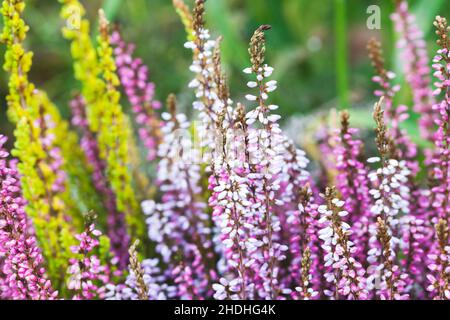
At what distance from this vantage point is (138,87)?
5.91 feet

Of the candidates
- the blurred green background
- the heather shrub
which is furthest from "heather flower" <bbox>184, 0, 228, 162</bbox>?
the blurred green background

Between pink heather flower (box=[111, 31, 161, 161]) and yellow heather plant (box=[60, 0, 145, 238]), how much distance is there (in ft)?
0.18

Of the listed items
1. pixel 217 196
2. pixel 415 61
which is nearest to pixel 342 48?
pixel 415 61

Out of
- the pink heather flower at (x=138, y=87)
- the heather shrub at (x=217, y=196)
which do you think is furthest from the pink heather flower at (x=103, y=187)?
the pink heather flower at (x=138, y=87)

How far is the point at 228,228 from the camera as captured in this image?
128cm

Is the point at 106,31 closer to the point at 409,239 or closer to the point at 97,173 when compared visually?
the point at 97,173

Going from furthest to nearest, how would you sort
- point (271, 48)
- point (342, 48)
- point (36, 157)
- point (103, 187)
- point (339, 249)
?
point (271, 48) < point (342, 48) < point (103, 187) < point (36, 157) < point (339, 249)

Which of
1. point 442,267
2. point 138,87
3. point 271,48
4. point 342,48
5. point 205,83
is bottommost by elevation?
point 442,267

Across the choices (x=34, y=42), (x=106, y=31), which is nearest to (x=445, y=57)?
(x=106, y=31)

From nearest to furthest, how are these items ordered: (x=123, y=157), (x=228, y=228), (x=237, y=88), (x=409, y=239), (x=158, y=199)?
(x=228, y=228)
(x=409, y=239)
(x=123, y=157)
(x=158, y=199)
(x=237, y=88)

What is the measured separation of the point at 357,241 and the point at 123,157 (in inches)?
24.6

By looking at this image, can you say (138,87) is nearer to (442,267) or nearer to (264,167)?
(264,167)

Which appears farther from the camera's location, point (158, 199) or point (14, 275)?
point (158, 199)

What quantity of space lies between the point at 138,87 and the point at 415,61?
32.4 inches
